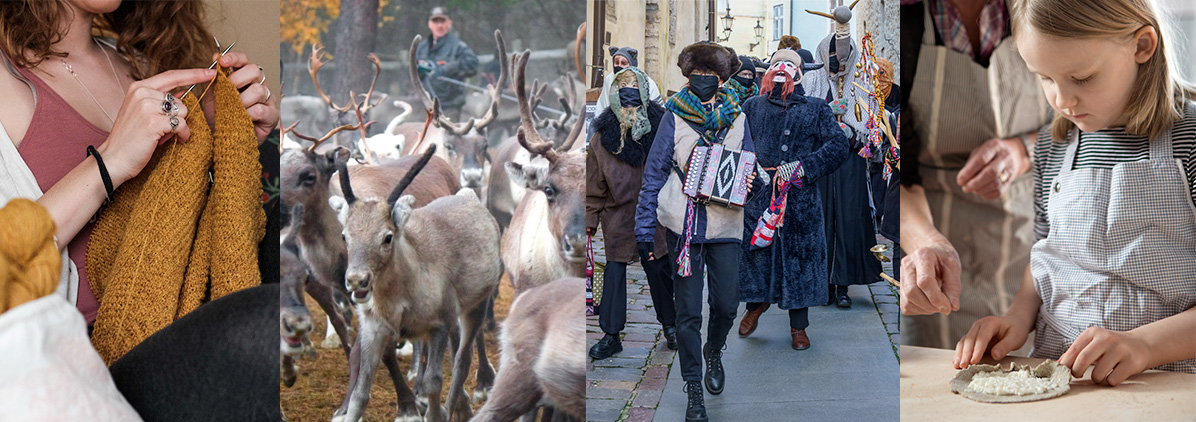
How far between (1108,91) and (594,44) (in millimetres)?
1163

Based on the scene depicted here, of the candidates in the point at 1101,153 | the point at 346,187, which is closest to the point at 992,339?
the point at 1101,153

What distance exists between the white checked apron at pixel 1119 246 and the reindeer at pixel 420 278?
4.03ft

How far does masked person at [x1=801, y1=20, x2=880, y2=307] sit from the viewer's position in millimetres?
2182

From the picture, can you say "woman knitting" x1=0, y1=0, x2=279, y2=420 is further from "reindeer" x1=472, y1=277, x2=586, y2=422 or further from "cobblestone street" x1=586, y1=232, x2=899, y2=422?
"cobblestone street" x1=586, y1=232, x2=899, y2=422

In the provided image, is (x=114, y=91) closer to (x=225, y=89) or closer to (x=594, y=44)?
(x=225, y=89)

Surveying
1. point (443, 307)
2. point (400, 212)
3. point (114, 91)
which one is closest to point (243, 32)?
point (114, 91)

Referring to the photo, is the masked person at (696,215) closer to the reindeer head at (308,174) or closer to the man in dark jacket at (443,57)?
the man in dark jacket at (443,57)

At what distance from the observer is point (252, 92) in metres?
1.76

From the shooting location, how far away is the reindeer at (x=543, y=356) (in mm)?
1832

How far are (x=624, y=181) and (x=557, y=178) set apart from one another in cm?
45

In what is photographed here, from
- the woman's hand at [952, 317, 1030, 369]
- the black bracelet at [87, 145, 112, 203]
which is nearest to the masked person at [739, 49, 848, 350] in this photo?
the woman's hand at [952, 317, 1030, 369]

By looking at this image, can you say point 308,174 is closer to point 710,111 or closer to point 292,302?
point 292,302

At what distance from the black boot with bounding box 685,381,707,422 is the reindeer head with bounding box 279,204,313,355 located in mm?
991

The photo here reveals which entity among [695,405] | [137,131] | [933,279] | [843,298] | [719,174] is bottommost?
[695,405]
